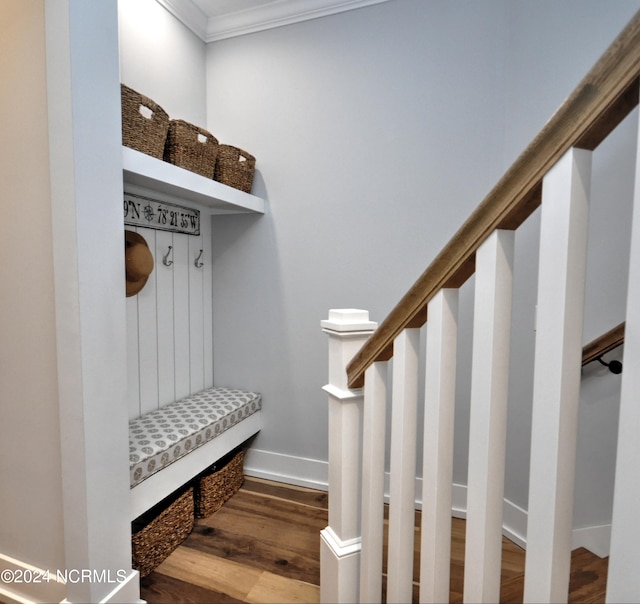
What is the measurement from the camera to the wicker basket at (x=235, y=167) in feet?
7.18

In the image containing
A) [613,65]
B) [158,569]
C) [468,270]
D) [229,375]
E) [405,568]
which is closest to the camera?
[613,65]

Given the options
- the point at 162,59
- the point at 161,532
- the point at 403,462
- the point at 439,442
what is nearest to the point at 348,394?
the point at 403,462

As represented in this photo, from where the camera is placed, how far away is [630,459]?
1.57 feet

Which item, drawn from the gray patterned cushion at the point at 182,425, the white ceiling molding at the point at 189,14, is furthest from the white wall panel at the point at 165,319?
the white ceiling molding at the point at 189,14

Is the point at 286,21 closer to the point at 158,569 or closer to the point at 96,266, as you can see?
the point at 96,266

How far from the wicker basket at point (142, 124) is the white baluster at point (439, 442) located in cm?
Answer: 141

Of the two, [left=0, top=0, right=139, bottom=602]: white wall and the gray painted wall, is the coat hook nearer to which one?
the gray painted wall

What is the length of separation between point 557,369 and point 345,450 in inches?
30.7

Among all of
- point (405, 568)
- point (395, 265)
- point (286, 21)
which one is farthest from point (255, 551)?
point (286, 21)

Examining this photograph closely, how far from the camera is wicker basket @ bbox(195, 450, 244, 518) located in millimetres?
2090

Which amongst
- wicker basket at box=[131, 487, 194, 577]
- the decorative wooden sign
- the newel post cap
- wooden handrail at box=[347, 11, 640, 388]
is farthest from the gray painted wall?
wooden handrail at box=[347, 11, 640, 388]

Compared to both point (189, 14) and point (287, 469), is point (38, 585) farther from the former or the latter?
point (189, 14)

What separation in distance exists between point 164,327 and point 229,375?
589 mm

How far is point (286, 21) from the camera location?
2.30 meters
